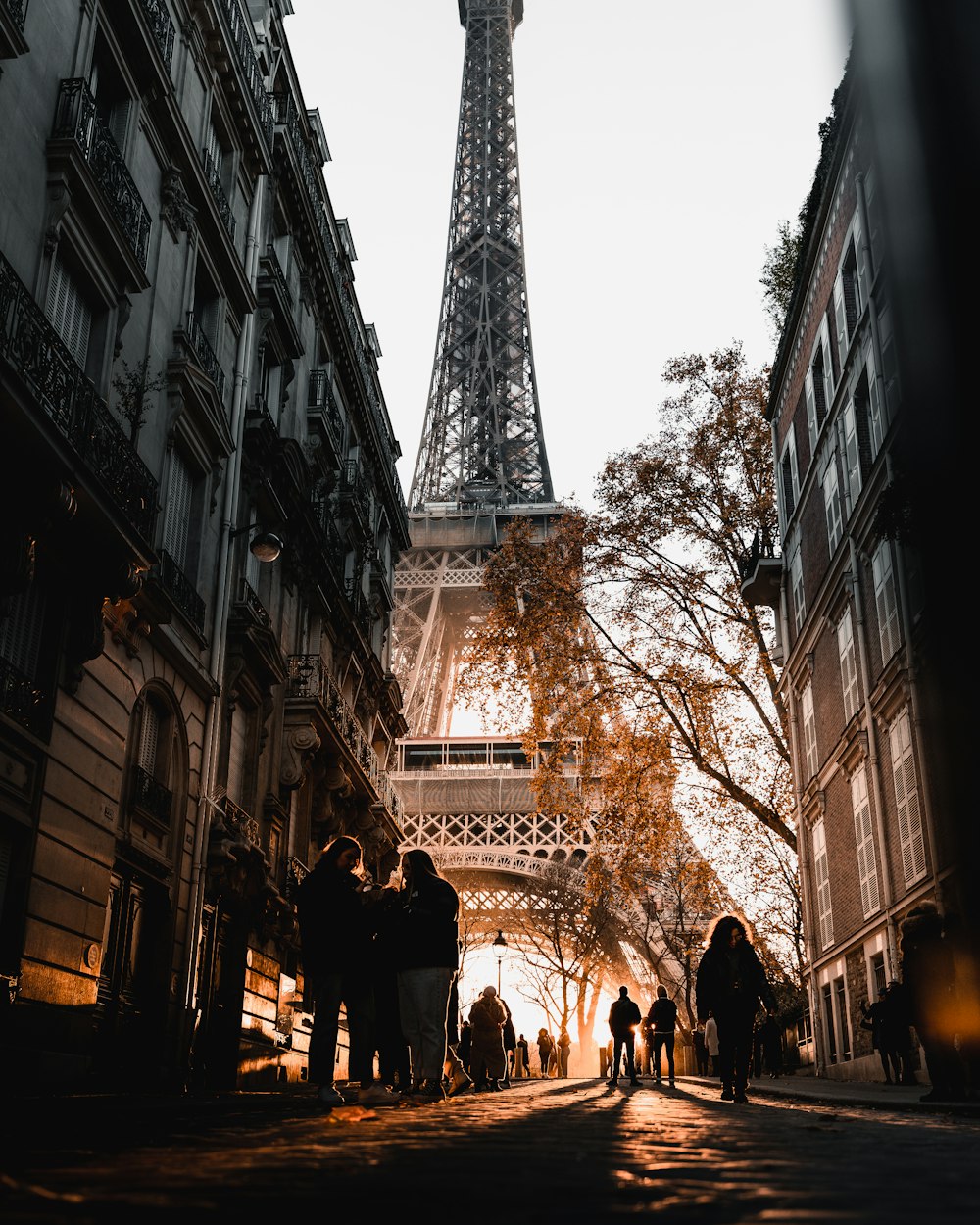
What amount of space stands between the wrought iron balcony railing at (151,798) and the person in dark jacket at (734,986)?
7062 millimetres

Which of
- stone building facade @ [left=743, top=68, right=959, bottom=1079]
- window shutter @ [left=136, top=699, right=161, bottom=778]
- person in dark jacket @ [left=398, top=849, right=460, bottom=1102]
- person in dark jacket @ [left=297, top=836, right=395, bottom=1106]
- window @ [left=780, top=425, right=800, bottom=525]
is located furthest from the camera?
window @ [left=780, top=425, right=800, bottom=525]

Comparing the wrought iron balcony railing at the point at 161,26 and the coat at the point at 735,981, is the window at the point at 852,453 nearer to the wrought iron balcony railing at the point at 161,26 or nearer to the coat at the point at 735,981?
the coat at the point at 735,981

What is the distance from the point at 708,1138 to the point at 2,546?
8076mm

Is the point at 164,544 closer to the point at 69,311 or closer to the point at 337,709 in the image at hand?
the point at 69,311

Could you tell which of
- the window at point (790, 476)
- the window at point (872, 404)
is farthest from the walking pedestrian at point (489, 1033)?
the window at point (790, 476)

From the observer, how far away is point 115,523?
42.5ft

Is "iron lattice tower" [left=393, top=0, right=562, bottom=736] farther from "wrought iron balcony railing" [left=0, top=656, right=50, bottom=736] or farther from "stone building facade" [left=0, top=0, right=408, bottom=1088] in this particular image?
"wrought iron balcony railing" [left=0, top=656, right=50, bottom=736]

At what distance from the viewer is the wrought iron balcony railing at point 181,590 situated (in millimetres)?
17359

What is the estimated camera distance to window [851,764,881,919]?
22.6 metres

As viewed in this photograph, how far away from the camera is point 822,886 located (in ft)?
90.8

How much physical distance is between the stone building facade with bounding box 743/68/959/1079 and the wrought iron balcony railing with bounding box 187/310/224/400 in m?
9.24

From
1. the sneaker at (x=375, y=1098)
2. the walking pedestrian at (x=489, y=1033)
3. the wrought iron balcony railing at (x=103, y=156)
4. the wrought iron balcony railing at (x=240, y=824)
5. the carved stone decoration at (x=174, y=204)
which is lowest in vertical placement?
the sneaker at (x=375, y=1098)

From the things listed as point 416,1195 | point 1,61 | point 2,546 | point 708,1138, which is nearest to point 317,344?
point 1,61

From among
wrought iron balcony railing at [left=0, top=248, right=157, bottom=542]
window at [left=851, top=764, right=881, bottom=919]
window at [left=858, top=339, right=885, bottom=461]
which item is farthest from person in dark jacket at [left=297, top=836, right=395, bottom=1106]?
window at [left=851, top=764, right=881, bottom=919]
